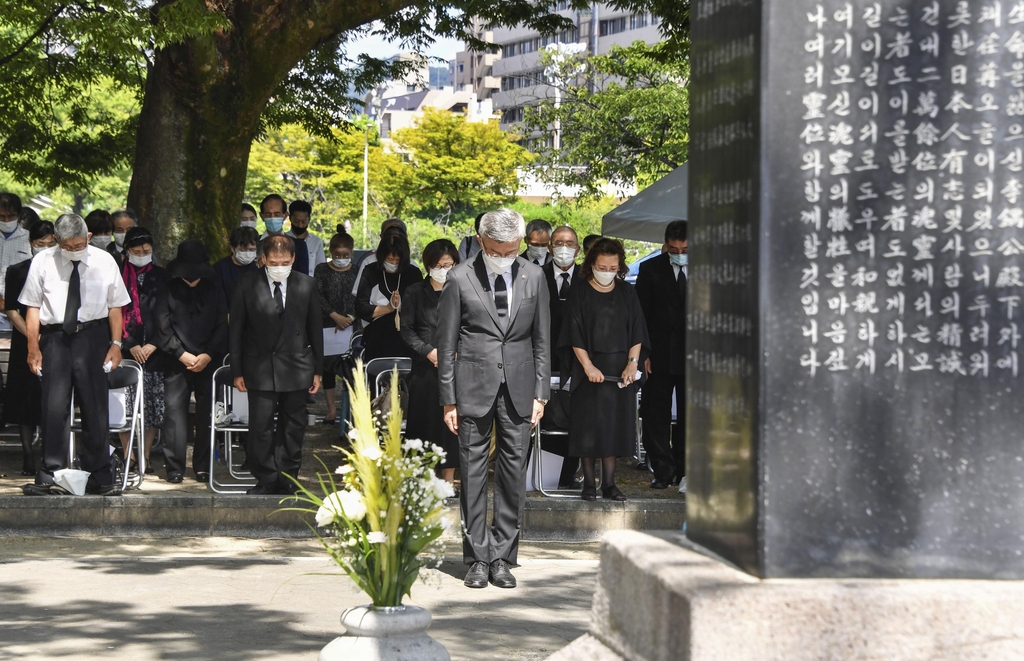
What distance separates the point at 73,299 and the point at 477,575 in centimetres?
375

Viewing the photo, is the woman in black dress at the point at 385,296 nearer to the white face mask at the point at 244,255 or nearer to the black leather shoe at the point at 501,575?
the white face mask at the point at 244,255

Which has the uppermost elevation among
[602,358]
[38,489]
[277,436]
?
[602,358]

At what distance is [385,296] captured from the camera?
11641 millimetres

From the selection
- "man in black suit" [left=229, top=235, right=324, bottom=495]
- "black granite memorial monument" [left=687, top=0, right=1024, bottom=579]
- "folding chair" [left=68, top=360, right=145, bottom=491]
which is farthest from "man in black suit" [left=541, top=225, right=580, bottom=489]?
"black granite memorial monument" [left=687, top=0, right=1024, bottom=579]

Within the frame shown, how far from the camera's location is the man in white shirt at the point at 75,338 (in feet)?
31.2

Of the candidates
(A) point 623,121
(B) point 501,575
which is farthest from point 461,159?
(B) point 501,575

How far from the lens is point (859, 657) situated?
359 cm

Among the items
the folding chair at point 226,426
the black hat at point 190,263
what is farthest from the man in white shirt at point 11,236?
the folding chair at point 226,426

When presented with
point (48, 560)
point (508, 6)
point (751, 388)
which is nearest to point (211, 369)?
point (48, 560)

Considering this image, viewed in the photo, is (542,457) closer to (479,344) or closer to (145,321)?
(479,344)

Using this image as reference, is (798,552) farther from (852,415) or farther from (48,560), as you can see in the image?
(48,560)

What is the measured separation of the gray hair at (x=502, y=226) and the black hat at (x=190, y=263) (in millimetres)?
3842

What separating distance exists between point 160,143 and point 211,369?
3819 mm

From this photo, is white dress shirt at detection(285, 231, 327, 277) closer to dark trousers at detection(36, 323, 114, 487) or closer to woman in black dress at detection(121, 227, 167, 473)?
woman in black dress at detection(121, 227, 167, 473)
